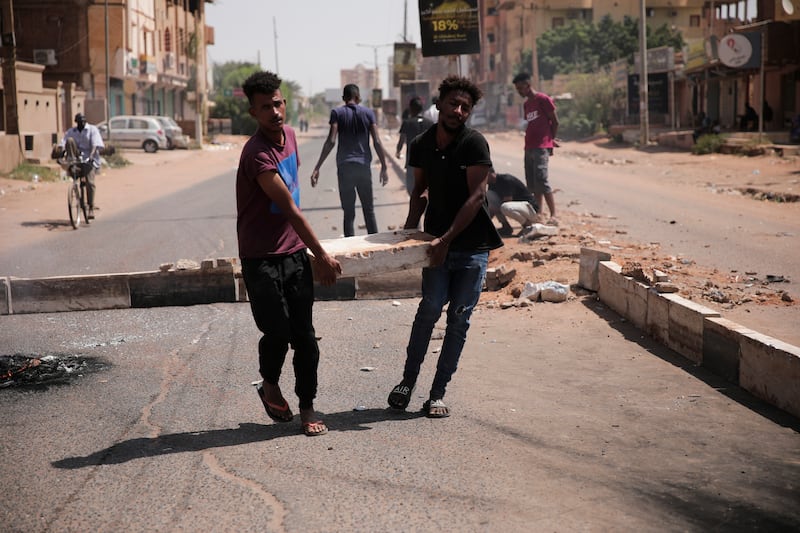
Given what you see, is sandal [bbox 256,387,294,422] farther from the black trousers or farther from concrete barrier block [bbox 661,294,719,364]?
concrete barrier block [bbox 661,294,719,364]

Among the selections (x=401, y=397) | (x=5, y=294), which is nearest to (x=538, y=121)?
(x=5, y=294)

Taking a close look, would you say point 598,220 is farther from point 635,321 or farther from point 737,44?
point 737,44

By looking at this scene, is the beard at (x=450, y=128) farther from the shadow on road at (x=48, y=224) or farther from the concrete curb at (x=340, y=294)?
the shadow on road at (x=48, y=224)

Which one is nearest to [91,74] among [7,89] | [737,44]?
[7,89]

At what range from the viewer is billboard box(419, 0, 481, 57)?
695 inches

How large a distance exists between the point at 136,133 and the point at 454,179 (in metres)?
44.0

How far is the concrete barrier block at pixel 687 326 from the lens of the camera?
6328 mm

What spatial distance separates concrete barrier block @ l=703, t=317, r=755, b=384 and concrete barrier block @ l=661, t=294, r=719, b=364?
0.27 feet

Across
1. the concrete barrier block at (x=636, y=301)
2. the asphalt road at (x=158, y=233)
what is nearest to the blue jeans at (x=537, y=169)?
the asphalt road at (x=158, y=233)

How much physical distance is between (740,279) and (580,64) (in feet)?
231

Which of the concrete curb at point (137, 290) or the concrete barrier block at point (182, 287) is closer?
the concrete curb at point (137, 290)

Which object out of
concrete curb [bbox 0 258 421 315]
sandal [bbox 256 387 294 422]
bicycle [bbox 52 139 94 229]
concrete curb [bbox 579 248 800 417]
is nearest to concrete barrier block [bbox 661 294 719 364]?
concrete curb [bbox 579 248 800 417]

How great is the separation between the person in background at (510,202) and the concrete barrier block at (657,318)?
4.61 m

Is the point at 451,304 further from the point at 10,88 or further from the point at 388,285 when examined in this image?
the point at 10,88
